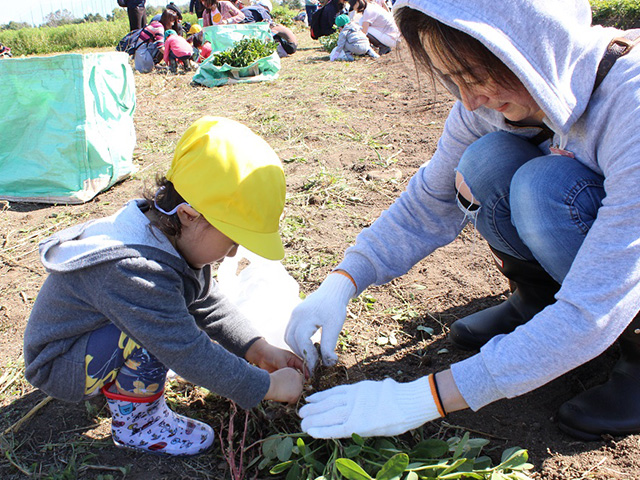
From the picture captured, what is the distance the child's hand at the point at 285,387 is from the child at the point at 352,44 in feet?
21.2

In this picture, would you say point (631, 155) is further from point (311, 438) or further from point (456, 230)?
point (311, 438)

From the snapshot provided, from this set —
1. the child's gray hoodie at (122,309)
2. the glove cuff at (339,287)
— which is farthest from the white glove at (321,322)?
the child's gray hoodie at (122,309)

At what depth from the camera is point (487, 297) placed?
6.44 ft

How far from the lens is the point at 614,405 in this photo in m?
1.34

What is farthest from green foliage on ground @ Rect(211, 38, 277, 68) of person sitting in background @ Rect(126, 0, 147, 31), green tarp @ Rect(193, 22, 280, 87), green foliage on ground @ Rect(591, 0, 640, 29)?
green foliage on ground @ Rect(591, 0, 640, 29)

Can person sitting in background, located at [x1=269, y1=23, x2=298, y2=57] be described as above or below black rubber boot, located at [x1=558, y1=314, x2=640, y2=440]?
below

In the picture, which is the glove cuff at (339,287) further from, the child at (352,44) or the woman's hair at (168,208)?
the child at (352,44)

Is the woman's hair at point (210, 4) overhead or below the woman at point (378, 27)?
overhead

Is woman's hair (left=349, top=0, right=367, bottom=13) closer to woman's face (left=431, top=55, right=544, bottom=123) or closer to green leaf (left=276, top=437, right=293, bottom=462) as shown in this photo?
woman's face (left=431, top=55, right=544, bottom=123)

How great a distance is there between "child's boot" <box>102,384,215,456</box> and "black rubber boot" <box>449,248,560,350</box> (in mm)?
837

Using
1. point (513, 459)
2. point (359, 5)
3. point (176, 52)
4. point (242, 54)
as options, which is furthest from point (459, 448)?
point (359, 5)

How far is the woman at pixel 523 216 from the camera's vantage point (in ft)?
3.34

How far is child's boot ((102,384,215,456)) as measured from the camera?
4.52 feet

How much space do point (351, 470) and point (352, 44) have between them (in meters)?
6.91
